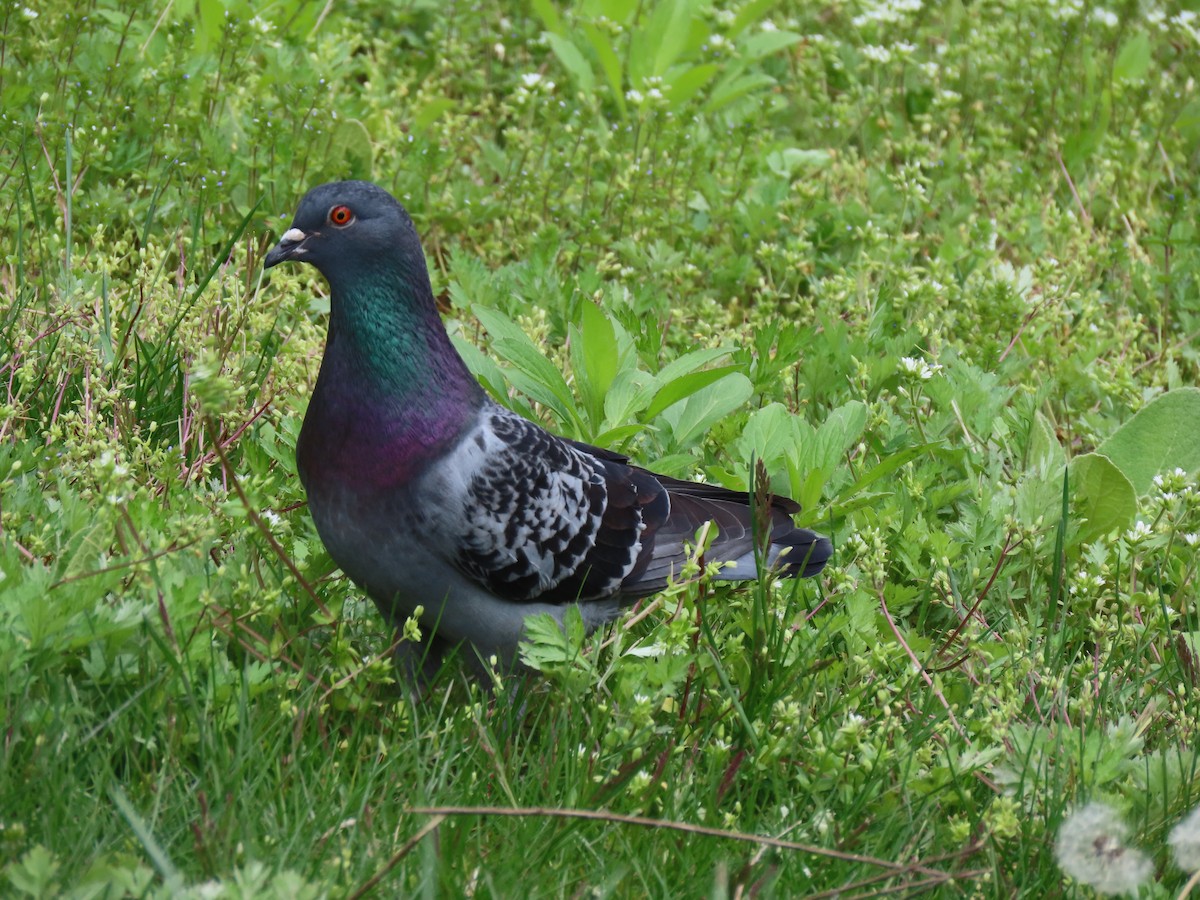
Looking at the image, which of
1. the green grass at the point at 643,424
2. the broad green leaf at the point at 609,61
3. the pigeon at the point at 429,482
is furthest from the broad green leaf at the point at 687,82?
the pigeon at the point at 429,482

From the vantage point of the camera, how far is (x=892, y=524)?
13.7ft

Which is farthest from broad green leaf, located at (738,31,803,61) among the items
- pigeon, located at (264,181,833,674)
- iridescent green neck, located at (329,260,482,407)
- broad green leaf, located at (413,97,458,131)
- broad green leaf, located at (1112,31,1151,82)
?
iridescent green neck, located at (329,260,482,407)

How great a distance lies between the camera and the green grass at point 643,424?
2.81 metres

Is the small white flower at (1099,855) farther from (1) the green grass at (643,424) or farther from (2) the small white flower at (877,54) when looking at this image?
(2) the small white flower at (877,54)

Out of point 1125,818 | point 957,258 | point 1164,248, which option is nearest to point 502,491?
point 1125,818

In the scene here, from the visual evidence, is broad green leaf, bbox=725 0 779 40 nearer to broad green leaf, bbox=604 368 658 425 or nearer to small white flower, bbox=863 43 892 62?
small white flower, bbox=863 43 892 62

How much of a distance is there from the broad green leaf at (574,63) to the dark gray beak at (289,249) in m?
3.32

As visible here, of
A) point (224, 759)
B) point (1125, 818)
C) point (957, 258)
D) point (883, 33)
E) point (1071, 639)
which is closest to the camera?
point (224, 759)

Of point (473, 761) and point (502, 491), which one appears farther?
point (502, 491)

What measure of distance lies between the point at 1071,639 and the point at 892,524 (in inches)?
23.2

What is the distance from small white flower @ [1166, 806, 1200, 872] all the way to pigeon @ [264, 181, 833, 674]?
1.07 m

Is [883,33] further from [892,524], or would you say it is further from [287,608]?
[287,608]

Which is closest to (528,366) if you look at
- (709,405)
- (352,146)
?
(709,405)

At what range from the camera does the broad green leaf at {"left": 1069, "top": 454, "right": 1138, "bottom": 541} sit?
4.32m
